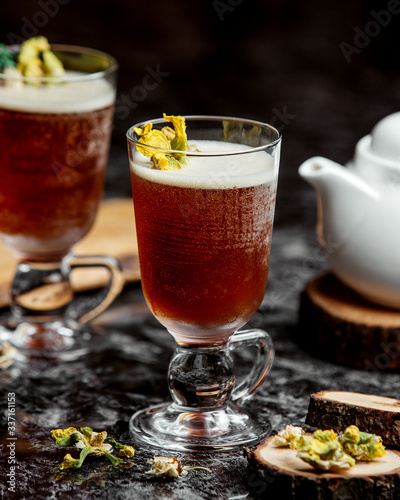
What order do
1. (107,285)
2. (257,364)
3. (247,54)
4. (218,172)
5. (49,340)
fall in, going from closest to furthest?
(218,172) < (257,364) < (49,340) < (107,285) < (247,54)

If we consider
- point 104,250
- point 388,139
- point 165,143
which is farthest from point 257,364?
point 104,250

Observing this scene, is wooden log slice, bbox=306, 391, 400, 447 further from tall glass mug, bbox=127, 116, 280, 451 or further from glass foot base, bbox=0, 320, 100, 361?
glass foot base, bbox=0, 320, 100, 361

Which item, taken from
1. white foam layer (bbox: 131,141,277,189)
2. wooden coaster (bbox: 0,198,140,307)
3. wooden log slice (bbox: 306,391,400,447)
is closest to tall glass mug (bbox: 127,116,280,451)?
white foam layer (bbox: 131,141,277,189)

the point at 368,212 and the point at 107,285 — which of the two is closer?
the point at 368,212

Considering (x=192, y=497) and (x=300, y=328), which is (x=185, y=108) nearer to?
(x=300, y=328)

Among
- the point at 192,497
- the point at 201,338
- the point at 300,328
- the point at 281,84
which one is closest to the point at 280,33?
the point at 281,84

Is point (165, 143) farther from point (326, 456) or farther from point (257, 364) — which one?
point (326, 456)
